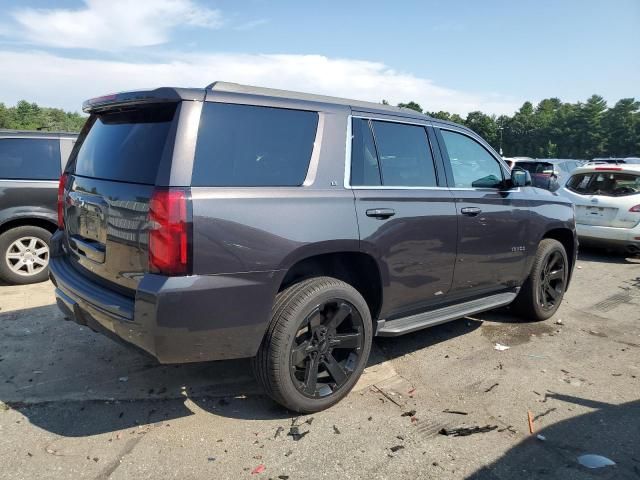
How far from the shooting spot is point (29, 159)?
6078 mm

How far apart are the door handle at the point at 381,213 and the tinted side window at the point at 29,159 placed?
4.58 m

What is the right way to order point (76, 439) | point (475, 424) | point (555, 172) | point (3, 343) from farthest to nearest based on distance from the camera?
point (555, 172) → point (3, 343) → point (475, 424) → point (76, 439)

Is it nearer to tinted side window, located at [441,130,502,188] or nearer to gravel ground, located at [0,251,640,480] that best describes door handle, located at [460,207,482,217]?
tinted side window, located at [441,130,502,188]

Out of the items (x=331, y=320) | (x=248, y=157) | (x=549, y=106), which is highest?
(x=549, y=106)

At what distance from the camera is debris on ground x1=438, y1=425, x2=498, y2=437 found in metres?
3.04

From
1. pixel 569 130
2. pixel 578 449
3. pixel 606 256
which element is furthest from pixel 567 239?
pixel 569 130

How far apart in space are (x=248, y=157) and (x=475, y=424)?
217 cm

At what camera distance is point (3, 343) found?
4.24 meters

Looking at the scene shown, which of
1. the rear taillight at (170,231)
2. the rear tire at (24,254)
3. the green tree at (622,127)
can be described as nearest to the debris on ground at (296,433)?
the rear taillight at (170,231)

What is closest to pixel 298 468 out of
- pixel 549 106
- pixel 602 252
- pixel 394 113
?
pixel 394 113

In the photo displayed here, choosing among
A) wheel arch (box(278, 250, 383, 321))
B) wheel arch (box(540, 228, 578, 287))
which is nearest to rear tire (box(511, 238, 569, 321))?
wheel arch (box(540, 228, 578, 287))

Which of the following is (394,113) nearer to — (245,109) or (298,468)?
(245,109)

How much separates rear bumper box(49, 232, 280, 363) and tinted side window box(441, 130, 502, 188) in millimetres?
2118

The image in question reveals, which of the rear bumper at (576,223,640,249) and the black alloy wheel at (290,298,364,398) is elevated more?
the rear bumper at (576,223,640,249)
